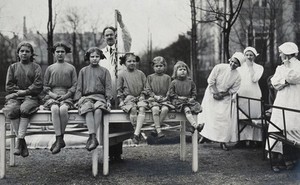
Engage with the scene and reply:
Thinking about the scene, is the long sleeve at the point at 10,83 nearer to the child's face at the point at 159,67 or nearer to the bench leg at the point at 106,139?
the bench leg at the point at 106,139

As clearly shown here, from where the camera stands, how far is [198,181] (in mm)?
4875

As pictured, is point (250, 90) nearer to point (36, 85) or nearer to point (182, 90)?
point (182, 90)

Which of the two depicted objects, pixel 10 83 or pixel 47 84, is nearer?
pixel 10 83

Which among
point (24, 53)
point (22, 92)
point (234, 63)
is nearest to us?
point (22, 92)

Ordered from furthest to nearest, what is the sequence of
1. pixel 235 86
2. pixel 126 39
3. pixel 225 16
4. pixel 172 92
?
pixel 225 16 → pixel 235 86 → pixel 126 39 → pixel 172 92

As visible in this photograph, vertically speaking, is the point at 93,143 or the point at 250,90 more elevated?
the point at 250,90

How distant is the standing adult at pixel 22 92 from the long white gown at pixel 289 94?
11.1ft

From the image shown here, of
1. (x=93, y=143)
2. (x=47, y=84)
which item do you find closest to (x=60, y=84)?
(x=47, y=84)

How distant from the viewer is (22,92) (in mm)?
4906

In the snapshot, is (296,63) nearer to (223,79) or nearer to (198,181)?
(223,79)

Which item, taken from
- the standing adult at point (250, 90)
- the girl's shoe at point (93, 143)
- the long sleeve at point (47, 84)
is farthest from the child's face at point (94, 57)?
the standing adult at point (250, 90)

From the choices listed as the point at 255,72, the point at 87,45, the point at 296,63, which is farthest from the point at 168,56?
the point at 296,63

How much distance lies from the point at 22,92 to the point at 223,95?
12.0 ft

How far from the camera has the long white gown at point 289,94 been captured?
5.44 m
